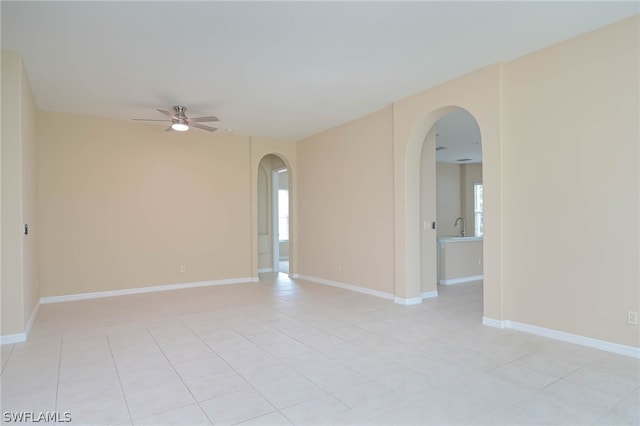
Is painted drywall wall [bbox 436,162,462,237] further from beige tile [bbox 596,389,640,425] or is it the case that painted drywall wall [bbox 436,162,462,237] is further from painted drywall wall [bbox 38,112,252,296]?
beige tile [bbox 596,389,640,425]

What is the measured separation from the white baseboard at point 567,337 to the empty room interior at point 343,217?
0.06 feet

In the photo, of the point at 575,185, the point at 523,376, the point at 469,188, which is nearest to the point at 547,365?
the point at 523,376

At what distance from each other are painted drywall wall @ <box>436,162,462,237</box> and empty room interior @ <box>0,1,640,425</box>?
372 centimetres

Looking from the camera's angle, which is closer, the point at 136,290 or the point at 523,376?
the point at 523,376

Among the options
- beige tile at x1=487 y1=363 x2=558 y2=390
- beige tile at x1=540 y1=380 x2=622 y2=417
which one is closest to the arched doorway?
beige tile at x1=487 y1=363 x2=558 y2=390

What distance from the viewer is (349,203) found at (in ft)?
21.0

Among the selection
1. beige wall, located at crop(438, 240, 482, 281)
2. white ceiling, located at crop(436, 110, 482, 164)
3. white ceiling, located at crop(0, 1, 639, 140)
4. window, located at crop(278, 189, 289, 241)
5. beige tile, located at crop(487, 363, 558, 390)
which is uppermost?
Answer: white ceiling, located at crop(0, 1, 639, 140)

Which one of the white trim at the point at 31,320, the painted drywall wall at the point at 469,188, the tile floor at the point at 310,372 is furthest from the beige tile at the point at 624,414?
the painted drywall wall at the point at 469,188

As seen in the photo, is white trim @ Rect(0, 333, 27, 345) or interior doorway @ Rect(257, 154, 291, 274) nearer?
white trim @ Rect(0, 333, 27, 345)

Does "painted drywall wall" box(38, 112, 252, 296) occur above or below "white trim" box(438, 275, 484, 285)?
above

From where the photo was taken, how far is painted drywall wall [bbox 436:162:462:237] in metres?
10.1

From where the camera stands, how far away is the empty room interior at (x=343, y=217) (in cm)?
264

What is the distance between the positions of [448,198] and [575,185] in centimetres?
697

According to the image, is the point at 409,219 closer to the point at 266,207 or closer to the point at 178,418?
the point at 178,418
